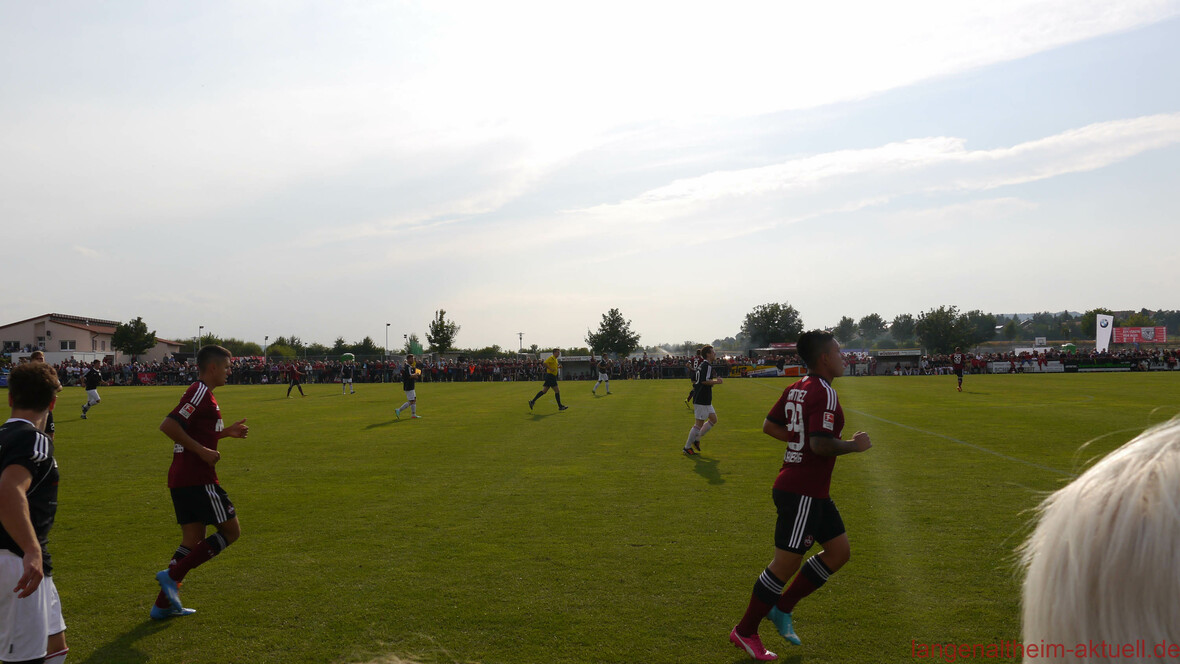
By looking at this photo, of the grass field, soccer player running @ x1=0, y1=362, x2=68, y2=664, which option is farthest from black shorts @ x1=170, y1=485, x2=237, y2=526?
soccer player running @ x1=0, y1=362, x2=68, y2=664

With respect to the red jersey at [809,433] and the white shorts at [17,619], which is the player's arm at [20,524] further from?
the red jersey at [809,433]

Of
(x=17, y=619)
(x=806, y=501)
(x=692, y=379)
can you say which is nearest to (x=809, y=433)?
(x=806, y=501)

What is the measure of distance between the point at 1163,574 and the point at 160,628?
255 inches

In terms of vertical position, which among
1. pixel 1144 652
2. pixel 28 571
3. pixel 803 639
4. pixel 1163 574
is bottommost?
pixel 803 639

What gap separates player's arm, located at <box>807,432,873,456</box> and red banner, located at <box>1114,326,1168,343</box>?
389ft

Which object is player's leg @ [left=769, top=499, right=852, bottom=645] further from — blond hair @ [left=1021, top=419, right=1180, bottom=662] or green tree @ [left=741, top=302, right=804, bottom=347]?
green tree @ [left=741, top=302, right=804, bottom=347]

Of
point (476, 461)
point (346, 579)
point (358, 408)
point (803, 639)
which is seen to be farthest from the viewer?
point (358, 408)

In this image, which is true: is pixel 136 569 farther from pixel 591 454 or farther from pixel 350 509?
pixel 591 454

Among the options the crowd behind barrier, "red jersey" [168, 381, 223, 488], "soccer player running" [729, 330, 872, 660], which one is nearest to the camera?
"soccer player running" [729, 330, 872, 660]

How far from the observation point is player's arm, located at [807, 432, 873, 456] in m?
4.59

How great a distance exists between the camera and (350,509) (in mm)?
9320

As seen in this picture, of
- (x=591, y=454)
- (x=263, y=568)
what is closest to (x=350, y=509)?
(x=263, y=568)

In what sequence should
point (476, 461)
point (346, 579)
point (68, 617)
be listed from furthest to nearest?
point (476, 461)
point (346, 579)
point (68, 617)

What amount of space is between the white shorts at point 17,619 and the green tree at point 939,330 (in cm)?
11415
